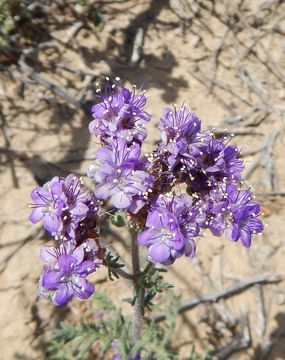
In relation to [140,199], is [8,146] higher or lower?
higher

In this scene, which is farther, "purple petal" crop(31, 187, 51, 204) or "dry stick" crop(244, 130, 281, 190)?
"dry stick" crop(244, 130, 281, 190)

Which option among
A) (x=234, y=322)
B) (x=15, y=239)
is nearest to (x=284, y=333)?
(x=234, y=322)

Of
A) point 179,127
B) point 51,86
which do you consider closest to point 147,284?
point 179,127

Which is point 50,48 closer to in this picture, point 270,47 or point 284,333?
point 270,47

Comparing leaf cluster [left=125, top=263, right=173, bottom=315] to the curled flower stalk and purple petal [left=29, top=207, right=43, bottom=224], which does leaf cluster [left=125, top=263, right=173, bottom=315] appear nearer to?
the curled flower stalk

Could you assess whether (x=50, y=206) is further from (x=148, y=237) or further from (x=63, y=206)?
(x=148, y=237)

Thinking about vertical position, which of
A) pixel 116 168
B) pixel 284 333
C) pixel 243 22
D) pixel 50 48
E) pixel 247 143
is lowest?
pixel 284 333

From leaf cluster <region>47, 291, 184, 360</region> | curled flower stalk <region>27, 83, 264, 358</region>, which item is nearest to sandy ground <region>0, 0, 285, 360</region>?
leaf cluster <region>47, 291, 184, 360</region>
